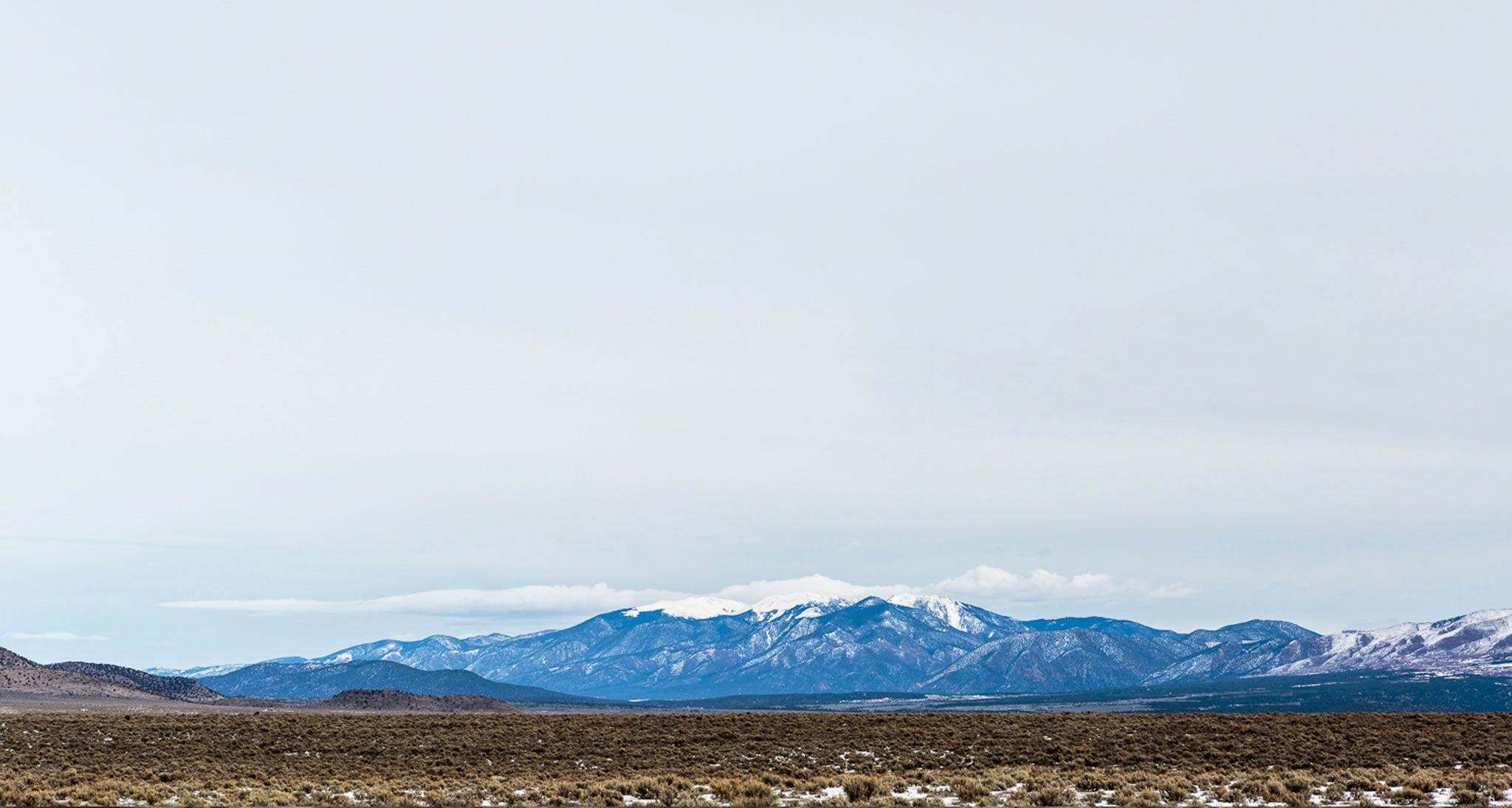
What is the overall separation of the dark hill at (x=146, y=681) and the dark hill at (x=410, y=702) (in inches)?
974

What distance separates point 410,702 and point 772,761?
134333mm

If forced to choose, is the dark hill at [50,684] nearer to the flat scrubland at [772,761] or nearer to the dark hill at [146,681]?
the dark hill at [146,681]

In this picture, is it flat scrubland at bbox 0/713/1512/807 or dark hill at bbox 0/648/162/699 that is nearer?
flat scrubland at bbox 0/713/1512/807

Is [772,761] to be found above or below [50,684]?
below

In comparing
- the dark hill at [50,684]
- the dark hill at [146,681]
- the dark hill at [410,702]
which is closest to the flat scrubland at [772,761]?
the dark hill at [410,702]

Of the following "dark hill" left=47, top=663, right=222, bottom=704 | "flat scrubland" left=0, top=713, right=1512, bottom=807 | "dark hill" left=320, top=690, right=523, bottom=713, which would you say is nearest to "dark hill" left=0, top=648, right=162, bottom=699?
"dark hill" left=47, top=663, right=222, bottom=704

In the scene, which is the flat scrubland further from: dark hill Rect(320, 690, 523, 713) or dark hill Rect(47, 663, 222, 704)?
dark hill Rect(47, 663, 222, 704)

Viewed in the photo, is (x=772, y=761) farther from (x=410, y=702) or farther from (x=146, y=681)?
(x=146, y=681)

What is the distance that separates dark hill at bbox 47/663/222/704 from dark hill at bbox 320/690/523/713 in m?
24.8

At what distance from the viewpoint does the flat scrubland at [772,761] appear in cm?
3134

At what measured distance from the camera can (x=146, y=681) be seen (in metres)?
189

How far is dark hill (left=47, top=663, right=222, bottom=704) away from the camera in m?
180

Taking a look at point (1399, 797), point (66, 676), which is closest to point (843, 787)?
point (1399, 797)

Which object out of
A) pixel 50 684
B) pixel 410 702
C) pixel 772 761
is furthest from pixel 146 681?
pixel 772 761
